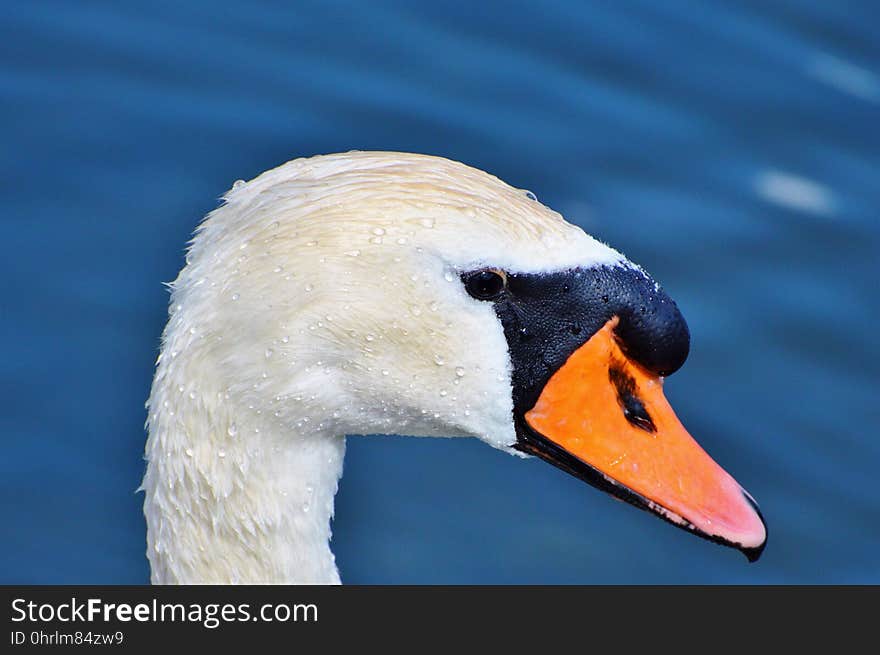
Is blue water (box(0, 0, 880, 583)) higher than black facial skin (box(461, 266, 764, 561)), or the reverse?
blue water (box(0, 0, 880, 583))

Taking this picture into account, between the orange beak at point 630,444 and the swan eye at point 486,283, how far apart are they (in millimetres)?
315

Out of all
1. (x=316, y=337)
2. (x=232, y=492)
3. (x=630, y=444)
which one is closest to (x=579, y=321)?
(x=630, y=444)

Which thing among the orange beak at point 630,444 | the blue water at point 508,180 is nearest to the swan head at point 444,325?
the orange beak at point 630,444

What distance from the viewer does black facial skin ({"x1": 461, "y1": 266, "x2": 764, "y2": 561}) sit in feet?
14.5

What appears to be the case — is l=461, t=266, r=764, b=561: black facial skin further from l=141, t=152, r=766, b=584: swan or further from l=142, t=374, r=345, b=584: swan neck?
l=142, t=374, r=345, b=584: swan neck

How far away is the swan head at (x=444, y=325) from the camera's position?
14.2 feet

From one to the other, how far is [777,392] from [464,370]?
3.28m

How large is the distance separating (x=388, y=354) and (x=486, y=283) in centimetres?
36

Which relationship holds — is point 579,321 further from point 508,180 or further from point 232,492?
point 508,180

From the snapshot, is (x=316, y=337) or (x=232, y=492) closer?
(x=316, y=337)

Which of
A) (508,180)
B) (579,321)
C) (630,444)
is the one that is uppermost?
(508,180)

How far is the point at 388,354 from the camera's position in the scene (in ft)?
14.8

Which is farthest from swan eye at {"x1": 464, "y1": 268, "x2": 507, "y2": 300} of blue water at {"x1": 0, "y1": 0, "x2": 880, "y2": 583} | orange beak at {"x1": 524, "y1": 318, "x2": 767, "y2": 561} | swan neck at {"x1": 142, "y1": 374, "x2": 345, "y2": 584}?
blue water at {"x1": 0, "y1": 0, "x2": 880, "y2": 583}
